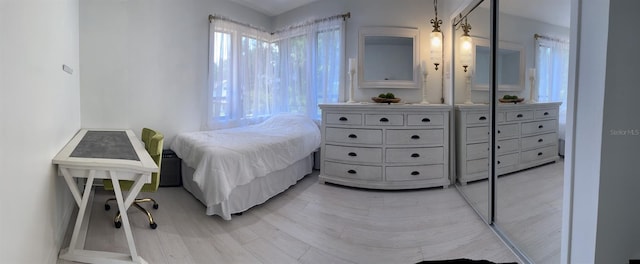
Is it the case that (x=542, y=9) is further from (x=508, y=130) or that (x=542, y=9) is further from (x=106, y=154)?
(x=106, y=154)

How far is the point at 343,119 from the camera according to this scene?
10.4 feet

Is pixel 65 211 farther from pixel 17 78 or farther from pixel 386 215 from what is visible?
pixel 386 215

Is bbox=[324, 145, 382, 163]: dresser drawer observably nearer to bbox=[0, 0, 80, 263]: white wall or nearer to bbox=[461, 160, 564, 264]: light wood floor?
bbox=[461, 160, 564, 264]: light wood floor

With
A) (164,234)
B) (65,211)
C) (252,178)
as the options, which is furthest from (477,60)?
(65,211)

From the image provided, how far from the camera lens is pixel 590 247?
1.14m

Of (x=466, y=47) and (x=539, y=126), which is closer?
(x=539, y=126)

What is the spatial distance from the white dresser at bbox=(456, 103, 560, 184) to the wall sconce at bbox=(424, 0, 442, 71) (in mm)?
737

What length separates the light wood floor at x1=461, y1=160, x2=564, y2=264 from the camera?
1.43m

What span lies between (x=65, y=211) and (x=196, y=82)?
75.2 inches

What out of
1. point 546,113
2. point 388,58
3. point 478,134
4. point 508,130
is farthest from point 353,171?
point 546,113

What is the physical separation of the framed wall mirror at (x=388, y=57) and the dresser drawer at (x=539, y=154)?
6.06 ft

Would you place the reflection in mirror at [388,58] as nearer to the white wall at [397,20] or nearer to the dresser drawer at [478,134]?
the white wall at [397,20]

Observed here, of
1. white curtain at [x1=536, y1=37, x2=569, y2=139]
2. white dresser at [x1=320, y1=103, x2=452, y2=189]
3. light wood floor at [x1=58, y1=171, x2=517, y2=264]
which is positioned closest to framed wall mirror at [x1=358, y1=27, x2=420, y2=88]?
white dresser at [x1=320, y1=103, x2=452, y2=189]

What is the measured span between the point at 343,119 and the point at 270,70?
1644 mm
